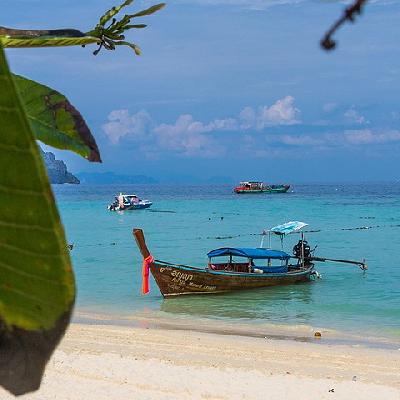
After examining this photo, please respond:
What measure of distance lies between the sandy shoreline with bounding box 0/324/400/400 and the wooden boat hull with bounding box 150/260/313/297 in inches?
154

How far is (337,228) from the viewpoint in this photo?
42688 millimetres

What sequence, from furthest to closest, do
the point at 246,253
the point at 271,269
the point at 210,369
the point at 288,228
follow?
1. the point at 288,228
2. the point at 271,269
3. the point at 246,253
4. the point at 210,369

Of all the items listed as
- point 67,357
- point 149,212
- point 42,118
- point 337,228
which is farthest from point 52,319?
point 149,212

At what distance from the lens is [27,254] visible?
14cm

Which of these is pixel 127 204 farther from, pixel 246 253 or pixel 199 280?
pixel 199 280

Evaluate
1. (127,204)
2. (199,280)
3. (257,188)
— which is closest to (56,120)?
(199,280)

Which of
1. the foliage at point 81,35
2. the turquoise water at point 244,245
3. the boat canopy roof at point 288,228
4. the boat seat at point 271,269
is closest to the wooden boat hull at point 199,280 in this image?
the turquoise water at point 244,245

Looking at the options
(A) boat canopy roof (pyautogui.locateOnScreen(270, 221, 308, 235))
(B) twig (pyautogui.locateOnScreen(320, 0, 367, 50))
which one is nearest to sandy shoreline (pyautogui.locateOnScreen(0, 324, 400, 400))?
(B) twig (pyautogui.locateOnScreen(320, 0, 367, 50))

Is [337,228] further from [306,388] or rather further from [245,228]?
[306,388]

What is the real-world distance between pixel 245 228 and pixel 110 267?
57.3ft

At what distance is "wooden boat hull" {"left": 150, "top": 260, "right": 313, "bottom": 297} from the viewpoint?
1666 centimetres

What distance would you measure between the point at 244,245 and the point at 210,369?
2369 centimetres

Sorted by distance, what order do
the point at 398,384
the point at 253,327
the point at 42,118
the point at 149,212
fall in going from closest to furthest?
1. the point at 42,118
2. the point at 398,384
3. the point at 253,327
4. the point at 149,212

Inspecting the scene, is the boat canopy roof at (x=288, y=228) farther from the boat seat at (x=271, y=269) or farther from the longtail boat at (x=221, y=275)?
the boat seat at (x=271, y=269)
